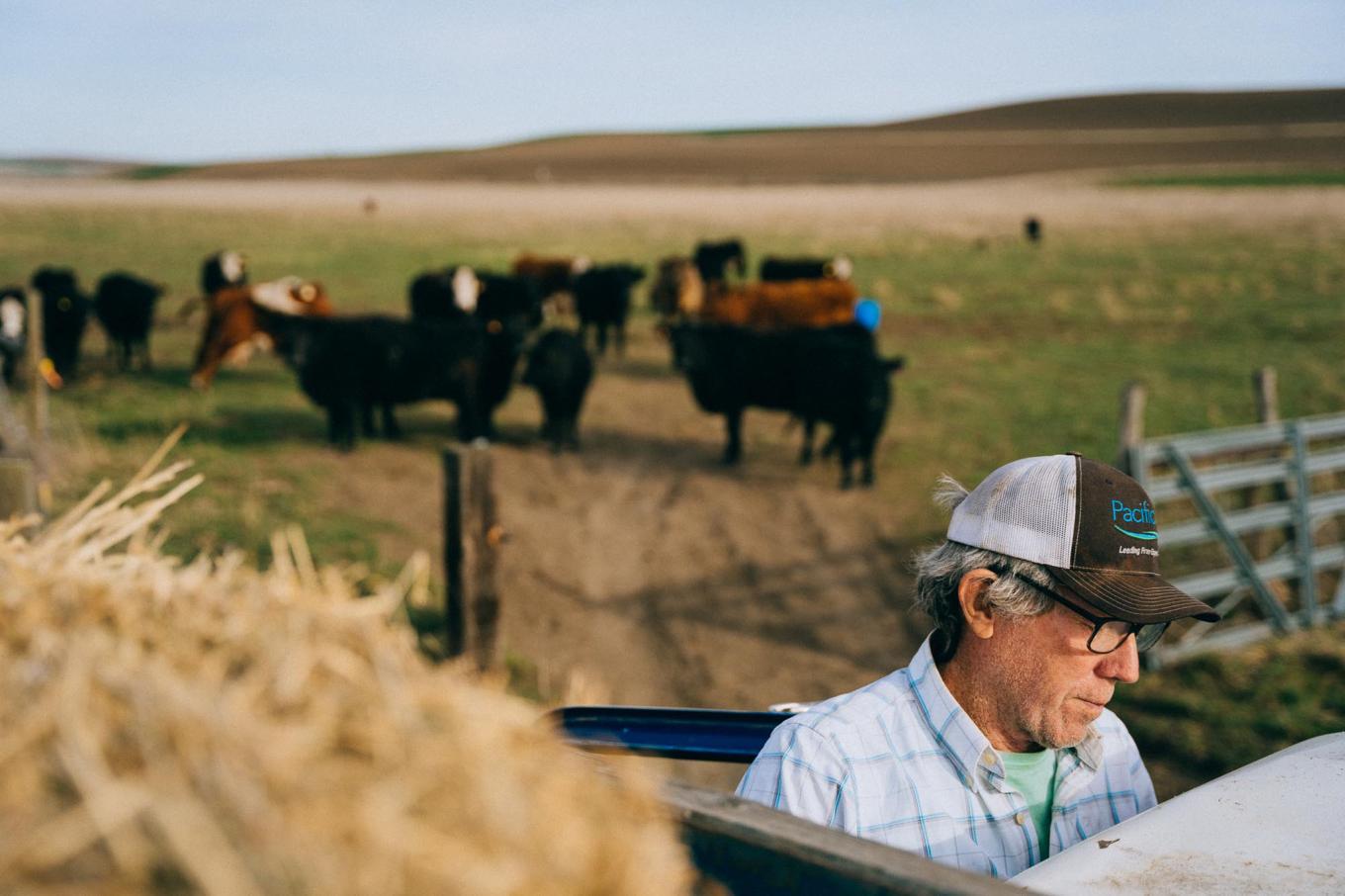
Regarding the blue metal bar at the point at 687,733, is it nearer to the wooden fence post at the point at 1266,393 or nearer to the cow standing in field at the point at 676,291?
the wooden fence post at the point at 1266,393

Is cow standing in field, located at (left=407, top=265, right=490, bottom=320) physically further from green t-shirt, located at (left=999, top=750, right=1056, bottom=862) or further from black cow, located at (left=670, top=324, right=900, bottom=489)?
green t-shirt, located at (left=999, top=750, right=1056, bottom=862)

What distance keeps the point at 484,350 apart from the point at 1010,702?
36.9 ft

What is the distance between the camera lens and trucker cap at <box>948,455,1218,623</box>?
2385 mm

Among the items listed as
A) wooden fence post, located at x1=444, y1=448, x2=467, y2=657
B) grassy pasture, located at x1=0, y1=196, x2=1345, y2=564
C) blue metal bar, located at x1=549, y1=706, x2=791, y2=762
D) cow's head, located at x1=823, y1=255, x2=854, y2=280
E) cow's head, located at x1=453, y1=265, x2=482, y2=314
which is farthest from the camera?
cow's head, located at x1=823, y1=255, x2=854, y2=280

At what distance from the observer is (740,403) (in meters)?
12.6

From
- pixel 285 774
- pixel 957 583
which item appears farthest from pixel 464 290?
pixel 285 774

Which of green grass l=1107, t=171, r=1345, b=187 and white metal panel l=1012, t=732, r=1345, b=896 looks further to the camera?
green grass l=1107, t=171, r=1345, b=187

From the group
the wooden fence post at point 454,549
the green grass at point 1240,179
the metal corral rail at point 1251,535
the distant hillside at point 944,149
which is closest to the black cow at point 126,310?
the wooden fence post at point 454,549

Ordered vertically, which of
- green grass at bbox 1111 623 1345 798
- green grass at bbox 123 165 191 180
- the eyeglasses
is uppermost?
green grass at bbox 123 165 191 180

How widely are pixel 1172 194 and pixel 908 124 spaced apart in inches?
2401

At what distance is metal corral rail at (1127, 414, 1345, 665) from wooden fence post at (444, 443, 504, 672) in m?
4.14

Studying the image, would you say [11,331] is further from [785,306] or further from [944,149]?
[944,149]

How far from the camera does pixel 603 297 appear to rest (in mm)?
19359

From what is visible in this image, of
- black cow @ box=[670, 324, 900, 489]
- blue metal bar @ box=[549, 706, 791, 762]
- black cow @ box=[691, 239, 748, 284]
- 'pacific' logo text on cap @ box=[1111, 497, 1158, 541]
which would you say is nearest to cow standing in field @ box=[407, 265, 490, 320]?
black cow @ box=[670, 324, 900, 489]
